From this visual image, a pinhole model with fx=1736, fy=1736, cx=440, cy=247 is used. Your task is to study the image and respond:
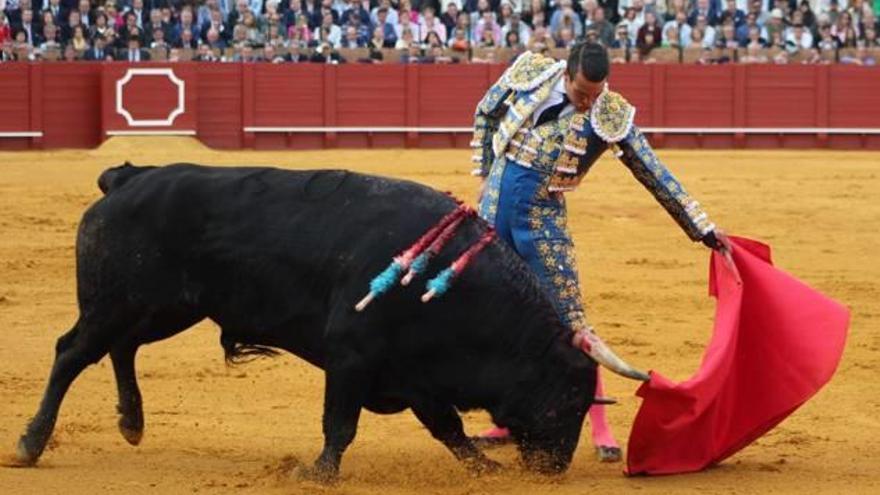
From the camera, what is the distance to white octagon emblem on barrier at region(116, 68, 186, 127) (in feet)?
53.3

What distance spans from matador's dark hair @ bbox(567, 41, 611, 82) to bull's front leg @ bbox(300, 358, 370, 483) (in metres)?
0.96

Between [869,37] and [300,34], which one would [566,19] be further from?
[869,37]

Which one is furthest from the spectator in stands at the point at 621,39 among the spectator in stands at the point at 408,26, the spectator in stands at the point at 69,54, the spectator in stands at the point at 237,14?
the spectator in stands at the point at 69,54

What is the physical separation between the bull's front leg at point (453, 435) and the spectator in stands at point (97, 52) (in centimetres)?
1237

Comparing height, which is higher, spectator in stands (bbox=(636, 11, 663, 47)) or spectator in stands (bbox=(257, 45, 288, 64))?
spectator in stands (bbox=(636, 11, 663, 47))

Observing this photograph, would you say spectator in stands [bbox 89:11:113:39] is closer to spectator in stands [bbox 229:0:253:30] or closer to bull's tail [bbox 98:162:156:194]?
spectator in stands [bbox 229:0:253:30]

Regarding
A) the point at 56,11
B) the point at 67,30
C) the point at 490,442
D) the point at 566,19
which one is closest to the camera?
the point at 490,442

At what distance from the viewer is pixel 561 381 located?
4.40 meters

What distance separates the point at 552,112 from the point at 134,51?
39.7ft

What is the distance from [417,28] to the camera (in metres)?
16.9

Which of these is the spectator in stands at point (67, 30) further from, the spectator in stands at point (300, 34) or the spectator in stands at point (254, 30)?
the spectator in stands at point (300, 34)

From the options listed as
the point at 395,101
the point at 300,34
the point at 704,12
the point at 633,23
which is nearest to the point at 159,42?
the point at 300,34

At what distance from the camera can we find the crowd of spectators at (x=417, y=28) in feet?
53.2

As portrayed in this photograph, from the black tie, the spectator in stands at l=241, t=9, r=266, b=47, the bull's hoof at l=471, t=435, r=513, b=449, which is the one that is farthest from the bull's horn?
the spectator in stands at l=241, t=9, r=266, b=47
